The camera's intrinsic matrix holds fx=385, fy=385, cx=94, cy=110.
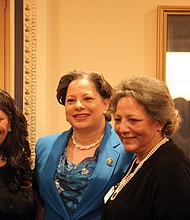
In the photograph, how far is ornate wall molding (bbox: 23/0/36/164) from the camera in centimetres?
223

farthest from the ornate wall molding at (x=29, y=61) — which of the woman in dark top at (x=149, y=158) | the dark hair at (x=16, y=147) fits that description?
the woman in dark top at (x=149, y=158)

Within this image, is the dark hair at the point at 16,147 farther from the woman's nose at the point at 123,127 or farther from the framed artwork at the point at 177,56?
the framed artwork at the point at 177,56

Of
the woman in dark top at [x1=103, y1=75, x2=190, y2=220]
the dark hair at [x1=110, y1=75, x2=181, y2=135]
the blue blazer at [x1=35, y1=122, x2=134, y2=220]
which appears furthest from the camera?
the blue blazer at [x1=35, y1=122, x2=134, y2=220]

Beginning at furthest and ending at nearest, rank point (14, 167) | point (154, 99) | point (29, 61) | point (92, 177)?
1. point (29, 61)
2. point (14, 167)
3. point (92, 177)
4. point (154, 99)

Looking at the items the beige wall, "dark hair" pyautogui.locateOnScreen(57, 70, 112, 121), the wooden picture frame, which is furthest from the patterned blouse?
the wooden picture frame

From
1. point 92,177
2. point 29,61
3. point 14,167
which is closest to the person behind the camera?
point 92,177

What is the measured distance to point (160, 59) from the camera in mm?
2250

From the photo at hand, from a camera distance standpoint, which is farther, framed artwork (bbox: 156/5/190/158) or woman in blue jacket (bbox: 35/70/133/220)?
framed artwork (bbox: 156/5/190/158)

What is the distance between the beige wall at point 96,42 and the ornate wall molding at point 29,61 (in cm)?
4

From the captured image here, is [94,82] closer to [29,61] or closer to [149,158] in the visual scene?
[29,61]

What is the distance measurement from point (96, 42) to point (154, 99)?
1.02 metres

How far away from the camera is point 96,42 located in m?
2.31

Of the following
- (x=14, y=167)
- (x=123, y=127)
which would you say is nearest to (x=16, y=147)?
(x=14, y=167)

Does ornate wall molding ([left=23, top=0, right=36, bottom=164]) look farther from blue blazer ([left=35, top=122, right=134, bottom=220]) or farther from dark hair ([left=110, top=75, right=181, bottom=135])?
dark hair ([left=110, top=75, right=181, bottom=135])
